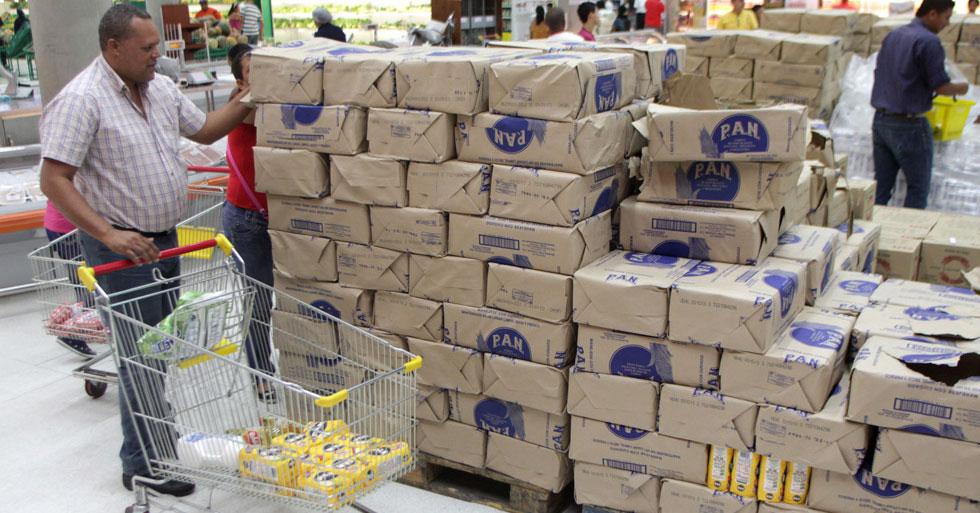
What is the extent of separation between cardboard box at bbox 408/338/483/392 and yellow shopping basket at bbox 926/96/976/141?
4.71 meters

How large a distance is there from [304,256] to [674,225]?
1.53 m

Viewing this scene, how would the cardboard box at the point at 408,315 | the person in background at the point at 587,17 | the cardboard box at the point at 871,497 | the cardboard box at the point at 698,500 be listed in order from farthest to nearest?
the person in background at the point at 587,17 → the cardboard box at the point at 408,315 → the cardboard box at the point at 698,500 → the cardboard box at the point at 871,497

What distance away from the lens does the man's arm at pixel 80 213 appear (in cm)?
275

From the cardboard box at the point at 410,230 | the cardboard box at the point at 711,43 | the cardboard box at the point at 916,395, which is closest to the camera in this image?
the cardboard box at the point at 916,395

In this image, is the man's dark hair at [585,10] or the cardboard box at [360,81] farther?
the man's dark hair at [585,10]

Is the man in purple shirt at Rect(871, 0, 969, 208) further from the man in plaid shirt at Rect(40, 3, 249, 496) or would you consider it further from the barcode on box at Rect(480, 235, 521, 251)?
the man in plaid shirt at Rect(40, 3, 249, 496)

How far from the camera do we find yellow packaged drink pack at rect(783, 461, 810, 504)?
2577 mm

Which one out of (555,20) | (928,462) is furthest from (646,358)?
(555,20)

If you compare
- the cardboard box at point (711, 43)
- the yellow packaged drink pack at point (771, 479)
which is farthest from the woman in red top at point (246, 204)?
the cardboard box at point (711, 43)

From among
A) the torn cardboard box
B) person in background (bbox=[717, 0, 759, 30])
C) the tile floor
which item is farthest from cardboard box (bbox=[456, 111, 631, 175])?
person in background (bbox=[717, 0, 759, 30])

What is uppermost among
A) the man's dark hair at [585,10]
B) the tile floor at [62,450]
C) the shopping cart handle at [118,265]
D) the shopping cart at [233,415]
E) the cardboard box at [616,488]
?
the man's dark hair at [585,10]

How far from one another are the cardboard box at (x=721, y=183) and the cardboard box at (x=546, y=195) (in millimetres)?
184

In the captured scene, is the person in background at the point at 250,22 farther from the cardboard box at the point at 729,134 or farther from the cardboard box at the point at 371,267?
the cardboard box at the point at 729,134

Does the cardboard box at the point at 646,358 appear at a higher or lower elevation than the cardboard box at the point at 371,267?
lower
